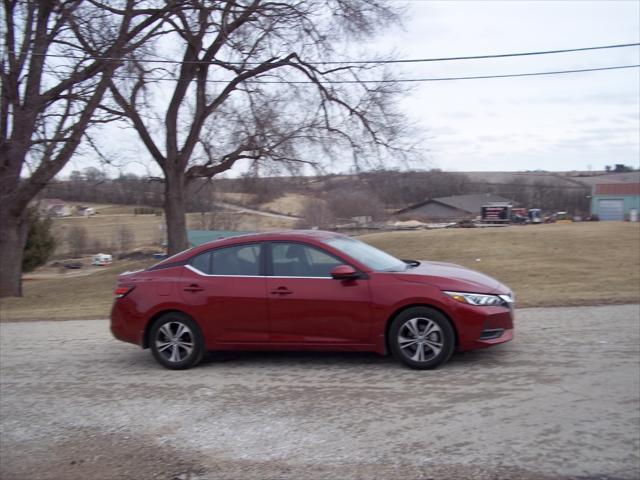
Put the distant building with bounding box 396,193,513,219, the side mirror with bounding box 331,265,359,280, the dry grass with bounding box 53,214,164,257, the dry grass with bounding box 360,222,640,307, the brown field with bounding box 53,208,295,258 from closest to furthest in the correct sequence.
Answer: the side mirror with bounding box 331,265,359,280 → the dry grass with bounding box 360,222,640,307 → the brown field with bounding box 53,208,295,258 → the dry grass with bounding box 53,214,164,257 → the distant building with bounding box 396,193,513,219

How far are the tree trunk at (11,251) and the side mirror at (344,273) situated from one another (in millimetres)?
18476

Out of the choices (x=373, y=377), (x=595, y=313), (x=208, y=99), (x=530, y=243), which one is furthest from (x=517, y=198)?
(x=373, y=377)

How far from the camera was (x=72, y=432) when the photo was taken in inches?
215

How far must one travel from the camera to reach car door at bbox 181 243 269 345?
6988 mm

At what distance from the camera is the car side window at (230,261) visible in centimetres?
717

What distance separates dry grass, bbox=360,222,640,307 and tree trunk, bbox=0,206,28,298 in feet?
54.2

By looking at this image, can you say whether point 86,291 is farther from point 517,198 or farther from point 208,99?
point 517,198

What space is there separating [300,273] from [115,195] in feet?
82.2

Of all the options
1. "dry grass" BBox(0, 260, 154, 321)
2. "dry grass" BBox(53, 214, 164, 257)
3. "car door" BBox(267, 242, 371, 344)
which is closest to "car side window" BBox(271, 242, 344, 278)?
"car door" BBox(267, 242, 371, 344)

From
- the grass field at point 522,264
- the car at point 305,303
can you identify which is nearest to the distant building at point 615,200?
the grass field at point 522,264

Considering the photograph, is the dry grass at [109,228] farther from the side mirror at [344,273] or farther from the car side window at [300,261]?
the side mirror at [344,273]

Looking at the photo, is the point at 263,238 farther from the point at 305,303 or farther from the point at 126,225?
the point at 126,225

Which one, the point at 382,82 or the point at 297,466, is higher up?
the point at 382,82

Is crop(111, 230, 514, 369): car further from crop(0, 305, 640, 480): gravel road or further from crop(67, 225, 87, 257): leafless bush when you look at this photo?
crop(67, 225, 87, 257): leafless bush
